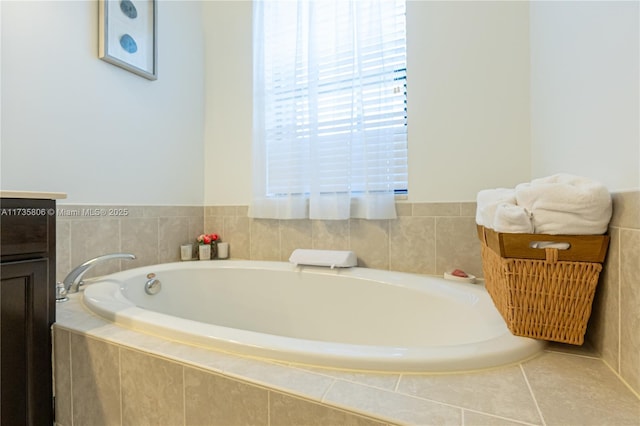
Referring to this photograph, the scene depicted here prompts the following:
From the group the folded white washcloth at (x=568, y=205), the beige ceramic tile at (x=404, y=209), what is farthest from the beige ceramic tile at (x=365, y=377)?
the beige ceramic tile at (x=404, y=209)

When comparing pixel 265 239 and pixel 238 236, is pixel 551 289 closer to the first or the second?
pixel 265 239

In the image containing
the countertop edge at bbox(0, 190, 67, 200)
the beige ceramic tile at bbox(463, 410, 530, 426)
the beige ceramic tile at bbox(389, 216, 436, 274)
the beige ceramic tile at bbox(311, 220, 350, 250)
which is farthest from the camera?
the beige ceramic tile at bbox(311, 220, 350, 250)

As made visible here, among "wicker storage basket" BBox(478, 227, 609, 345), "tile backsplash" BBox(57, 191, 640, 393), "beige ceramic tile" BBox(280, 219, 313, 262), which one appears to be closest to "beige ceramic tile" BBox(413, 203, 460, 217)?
"tile backsplash" BBox(57, 191, 640, 393)

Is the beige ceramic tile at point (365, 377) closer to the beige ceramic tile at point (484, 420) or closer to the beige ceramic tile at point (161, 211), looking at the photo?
the beige ceramic tile at point (484, 420)

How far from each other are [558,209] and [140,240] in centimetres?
175

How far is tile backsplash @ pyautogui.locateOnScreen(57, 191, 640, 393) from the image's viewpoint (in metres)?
1.30

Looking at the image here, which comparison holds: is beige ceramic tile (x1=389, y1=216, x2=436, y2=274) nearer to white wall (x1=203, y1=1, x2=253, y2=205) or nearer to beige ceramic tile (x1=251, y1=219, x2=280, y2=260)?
beige ceramic tile (x1=251, y1=219, x2=280, y2=260)

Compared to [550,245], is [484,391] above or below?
below

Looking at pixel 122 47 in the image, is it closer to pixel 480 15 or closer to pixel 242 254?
pixel 242 254

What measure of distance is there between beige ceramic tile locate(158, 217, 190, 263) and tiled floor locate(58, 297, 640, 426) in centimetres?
112

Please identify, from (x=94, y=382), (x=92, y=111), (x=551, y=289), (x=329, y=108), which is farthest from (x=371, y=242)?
(x=92, y=111)

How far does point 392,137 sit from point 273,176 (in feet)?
2.33

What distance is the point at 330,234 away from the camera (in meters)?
1.56

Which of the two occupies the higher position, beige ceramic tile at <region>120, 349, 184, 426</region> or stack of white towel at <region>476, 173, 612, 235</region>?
stack of white towel at <region>476, 173, 612, 235</region>
